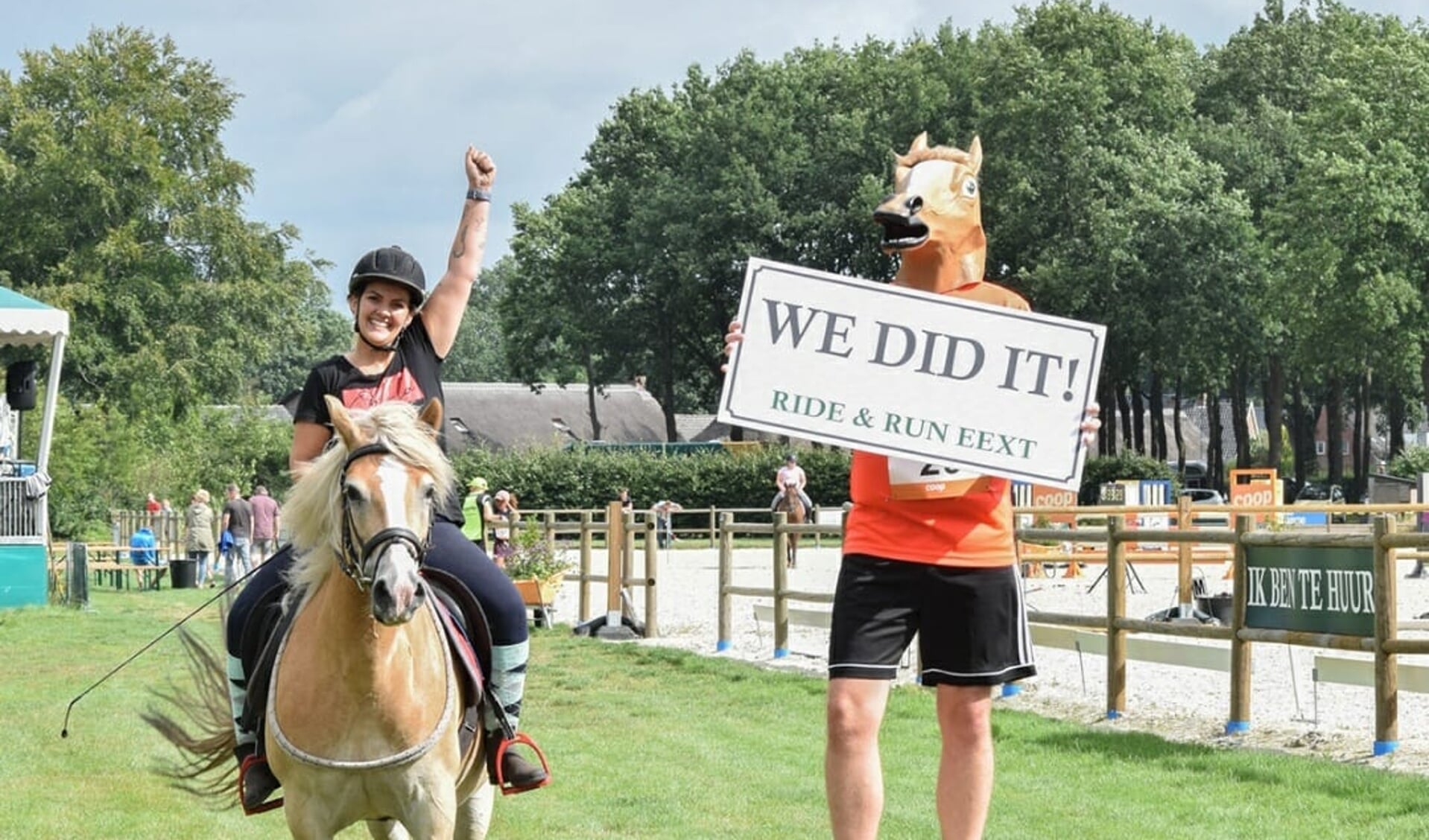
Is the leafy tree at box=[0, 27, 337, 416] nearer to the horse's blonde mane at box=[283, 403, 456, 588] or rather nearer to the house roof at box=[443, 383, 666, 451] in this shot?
the house roof at box=[443, 383, 666, 451]

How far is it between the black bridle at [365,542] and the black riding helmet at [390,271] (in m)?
0.91

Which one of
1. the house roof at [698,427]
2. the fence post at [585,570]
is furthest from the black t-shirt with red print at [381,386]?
the house roof at [698,427]

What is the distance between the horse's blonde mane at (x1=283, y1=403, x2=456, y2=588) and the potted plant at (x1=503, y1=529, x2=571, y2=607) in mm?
15290

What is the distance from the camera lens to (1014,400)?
5.53 meters

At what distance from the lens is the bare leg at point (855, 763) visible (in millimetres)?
5238

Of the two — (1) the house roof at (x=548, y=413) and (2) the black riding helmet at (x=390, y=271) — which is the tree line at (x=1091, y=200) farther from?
(2) the black riding helmet at (x=390, y=271)

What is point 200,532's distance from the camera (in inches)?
1270

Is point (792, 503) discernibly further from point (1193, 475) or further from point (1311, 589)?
point (1193, 475)

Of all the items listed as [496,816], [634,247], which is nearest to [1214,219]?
[634,247]

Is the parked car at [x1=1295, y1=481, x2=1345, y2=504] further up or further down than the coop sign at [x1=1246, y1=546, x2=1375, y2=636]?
further up

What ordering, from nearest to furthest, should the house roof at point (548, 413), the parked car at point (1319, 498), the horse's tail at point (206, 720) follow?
the horse's tail at point (206, 720) → the parked car at point (1319, 498) → the house roof at point (548, 413)

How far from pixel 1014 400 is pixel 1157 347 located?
50.3 metres

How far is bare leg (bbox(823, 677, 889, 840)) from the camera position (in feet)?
17.2

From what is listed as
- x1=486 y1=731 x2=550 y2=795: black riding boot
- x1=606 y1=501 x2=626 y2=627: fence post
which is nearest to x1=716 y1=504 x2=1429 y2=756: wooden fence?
x1=486 y1=731 x2=550 y2=795: black riding boot
